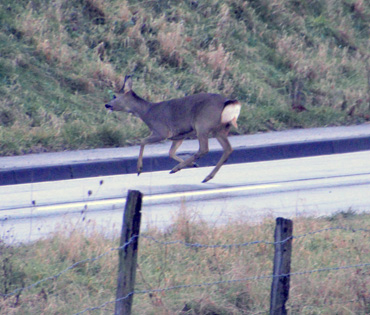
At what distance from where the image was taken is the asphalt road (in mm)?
7500

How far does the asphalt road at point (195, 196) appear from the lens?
295 inches

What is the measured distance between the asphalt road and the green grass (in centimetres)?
71

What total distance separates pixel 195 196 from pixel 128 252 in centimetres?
521

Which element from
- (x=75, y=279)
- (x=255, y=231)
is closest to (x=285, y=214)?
(x=255, y=231)

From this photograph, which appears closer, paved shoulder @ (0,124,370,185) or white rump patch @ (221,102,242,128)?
white rump patch @ (221,102,242,128)

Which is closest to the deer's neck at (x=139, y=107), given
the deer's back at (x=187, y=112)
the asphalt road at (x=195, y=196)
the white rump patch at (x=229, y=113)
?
the deer's back at (x=187, y=112)

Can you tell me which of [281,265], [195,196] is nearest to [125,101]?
[195,196]

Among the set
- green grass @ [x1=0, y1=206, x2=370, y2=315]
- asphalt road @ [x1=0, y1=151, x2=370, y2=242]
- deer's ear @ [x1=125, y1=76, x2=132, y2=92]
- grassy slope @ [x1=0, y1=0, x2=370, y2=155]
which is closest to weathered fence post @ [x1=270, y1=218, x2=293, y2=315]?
green grass @ [x1=0, y1=206, x2=370, y2=315]

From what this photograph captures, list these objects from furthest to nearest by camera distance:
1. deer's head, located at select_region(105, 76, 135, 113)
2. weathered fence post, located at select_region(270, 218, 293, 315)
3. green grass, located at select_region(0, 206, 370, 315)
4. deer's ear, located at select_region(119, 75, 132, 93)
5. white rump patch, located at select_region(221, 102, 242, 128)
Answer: deer's head, located at select_region(105, 76, 135, 113), deer's ear, located at select_region(119, 75, 132, 93), white rump patch, located at select_region(221, 102, 242, 128), green grass, located at select_region(0, 206, 370, 315), weathered fence post, located at select_region(270, 218, 293, 315)

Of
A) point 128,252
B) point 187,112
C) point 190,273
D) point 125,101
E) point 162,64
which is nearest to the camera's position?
point 128,252

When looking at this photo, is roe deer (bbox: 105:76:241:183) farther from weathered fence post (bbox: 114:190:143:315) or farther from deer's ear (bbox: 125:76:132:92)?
weathered fence post (bbox: 114:190:143:315)

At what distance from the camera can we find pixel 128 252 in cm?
394

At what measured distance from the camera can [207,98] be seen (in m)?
9.91

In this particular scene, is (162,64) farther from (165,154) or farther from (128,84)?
(128,84)
